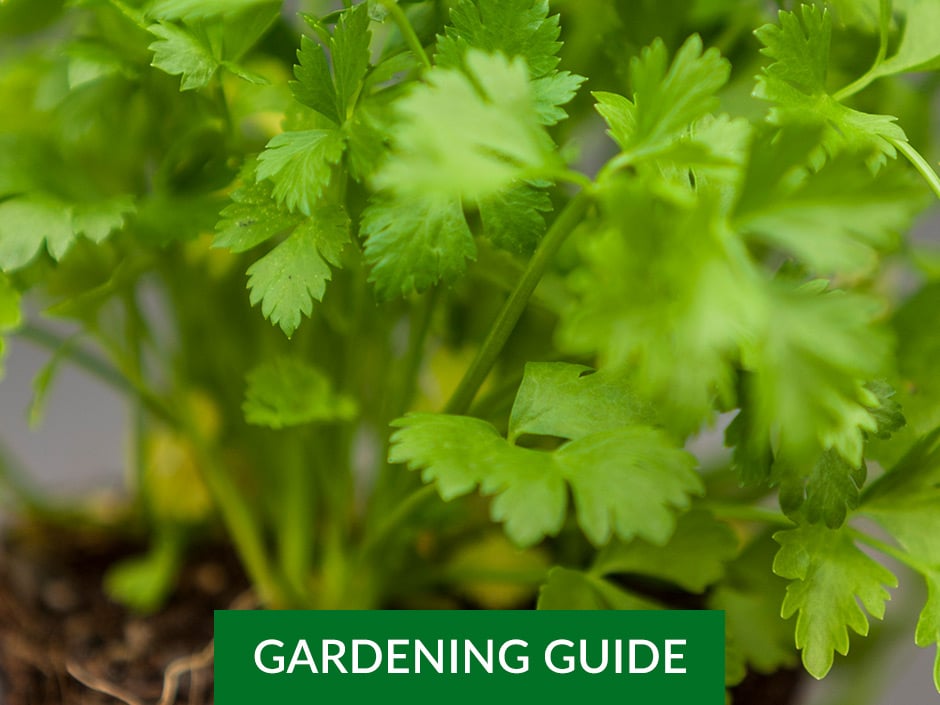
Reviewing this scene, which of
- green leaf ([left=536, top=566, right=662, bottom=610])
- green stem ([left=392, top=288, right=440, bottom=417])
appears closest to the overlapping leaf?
green stem ([left=392, top=288, right=440, bottom=417])

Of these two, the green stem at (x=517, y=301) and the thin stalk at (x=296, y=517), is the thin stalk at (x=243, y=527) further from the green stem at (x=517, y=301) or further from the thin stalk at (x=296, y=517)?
the green stem at (x=517, y=301)

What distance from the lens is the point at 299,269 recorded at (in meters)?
→ 0.48

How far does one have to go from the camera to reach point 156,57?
0.49m

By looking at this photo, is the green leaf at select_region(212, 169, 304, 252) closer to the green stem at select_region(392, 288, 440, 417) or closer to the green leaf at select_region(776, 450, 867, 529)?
the green stem at select_region(392, 288, 440, 417)

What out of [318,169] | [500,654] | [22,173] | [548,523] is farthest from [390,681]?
[22,173]

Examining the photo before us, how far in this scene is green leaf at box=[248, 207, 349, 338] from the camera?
1.56 ft

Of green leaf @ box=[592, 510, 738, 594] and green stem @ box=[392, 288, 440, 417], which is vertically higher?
green stem @ box=[392, 288, 440, 417]

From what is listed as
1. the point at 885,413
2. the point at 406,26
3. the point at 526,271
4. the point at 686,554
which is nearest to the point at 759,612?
A: the point at 686,554

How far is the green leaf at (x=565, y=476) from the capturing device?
414 millimetres

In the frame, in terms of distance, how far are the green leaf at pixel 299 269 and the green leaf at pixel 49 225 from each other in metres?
0.12

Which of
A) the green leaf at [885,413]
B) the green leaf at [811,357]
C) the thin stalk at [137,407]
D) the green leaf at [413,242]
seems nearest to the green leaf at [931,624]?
the green leaf at [885,413]

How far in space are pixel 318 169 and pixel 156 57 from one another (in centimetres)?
11

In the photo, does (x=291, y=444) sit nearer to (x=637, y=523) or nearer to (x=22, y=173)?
(x=22, y=173)

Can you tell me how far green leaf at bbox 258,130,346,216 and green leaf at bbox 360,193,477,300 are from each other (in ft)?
0.10
